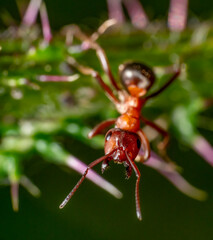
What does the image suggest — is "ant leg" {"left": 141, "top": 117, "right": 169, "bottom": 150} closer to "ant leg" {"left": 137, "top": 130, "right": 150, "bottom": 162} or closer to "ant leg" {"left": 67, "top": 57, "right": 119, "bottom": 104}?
"ant leg" {"left": 137, "top": 130, "right": 150, "bottom": 162}

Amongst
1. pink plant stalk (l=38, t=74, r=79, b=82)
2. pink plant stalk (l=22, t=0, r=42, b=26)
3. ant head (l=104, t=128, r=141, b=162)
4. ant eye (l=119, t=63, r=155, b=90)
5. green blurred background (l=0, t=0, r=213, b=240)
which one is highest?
pink plant stalk (l=22, t=0, r=42, b=26)

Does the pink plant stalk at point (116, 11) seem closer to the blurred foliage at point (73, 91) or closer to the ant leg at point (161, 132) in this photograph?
the blurred foliage at point (73, 91)

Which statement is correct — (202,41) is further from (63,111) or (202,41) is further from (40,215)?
(40,215)

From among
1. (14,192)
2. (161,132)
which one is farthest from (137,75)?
(14,192)

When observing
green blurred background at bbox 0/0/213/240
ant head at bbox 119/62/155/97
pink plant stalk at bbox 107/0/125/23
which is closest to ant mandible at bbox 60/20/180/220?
ant head at bbox 119/62/155/97

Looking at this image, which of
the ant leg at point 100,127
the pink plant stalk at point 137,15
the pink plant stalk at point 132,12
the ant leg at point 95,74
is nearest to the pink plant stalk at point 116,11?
the pink plant stalk at point 132,12

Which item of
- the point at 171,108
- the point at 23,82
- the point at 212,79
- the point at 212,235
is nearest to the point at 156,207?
the point at 212,235
